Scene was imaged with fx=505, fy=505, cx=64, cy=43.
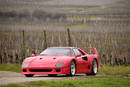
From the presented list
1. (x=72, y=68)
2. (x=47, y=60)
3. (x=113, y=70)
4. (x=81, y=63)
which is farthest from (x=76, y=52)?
(x=113, y=70)

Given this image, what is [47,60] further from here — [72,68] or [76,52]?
[76,52]

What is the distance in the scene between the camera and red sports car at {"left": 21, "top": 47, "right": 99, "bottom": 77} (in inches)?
810

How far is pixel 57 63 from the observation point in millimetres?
20609

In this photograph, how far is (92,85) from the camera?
16875 mm

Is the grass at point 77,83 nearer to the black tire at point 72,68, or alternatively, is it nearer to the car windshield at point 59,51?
the black tire at point 72,68

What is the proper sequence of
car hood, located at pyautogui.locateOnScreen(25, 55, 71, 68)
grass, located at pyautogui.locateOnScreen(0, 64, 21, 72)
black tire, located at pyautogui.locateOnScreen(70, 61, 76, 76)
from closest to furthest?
car hood, located at pyautogui.locateOnScreen(25, 55, 71, 68) → black tire, located at pyautogui.locateOnScreen(70, 61, 76, 76) → grass, located at pyautogui.locateOnScreen(0, 64, 21, 72)

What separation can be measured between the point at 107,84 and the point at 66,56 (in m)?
4.24

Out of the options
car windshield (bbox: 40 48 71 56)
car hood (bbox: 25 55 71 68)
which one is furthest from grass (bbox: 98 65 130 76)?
car hood (bbox: 25 55 71 68)

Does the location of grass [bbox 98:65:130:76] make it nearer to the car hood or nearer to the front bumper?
the car hood

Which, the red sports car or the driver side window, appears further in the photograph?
the driver side window

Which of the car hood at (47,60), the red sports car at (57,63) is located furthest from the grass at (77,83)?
the car hood at (47,60)

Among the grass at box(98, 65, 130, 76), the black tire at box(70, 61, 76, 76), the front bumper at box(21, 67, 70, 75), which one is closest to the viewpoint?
the front bumper at box(21, 67, 70, 75)

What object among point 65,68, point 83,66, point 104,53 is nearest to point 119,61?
point 104,53

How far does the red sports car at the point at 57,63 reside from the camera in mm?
20562
